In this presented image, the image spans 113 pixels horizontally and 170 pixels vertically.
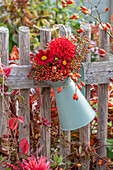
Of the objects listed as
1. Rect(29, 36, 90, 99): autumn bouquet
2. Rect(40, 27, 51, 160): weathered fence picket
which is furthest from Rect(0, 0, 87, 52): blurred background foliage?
Rect(29, 36, 90, 99): autumn bouquet

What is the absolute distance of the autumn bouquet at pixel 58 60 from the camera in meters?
1.39

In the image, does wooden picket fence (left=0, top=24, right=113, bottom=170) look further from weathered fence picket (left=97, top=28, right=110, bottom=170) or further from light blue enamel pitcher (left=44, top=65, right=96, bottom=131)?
light blue enamel pitcher (left=44, top=65, right=96, bottom=131)

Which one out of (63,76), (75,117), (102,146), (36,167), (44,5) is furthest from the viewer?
(44,5)

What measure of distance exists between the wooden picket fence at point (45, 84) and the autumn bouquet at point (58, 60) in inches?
4.3

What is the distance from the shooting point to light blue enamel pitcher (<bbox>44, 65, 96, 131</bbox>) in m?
1.54

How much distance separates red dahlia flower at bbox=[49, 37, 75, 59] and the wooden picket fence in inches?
9.5

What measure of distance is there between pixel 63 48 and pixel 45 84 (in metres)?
0.35

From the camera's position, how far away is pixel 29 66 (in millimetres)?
1597

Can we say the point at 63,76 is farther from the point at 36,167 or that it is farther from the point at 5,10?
the point at 5,10

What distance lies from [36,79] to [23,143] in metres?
0.40

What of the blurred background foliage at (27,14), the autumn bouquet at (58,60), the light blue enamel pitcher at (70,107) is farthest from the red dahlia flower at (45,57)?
the blurred background foliage at (27,14)

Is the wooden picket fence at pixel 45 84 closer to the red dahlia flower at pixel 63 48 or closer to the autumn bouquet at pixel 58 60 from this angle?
the autumn bouquet at pixel 58 60

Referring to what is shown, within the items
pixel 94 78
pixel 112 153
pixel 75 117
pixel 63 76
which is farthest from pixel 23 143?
pixel 112 153

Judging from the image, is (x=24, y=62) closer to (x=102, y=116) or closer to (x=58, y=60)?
(x=58, y=60)
